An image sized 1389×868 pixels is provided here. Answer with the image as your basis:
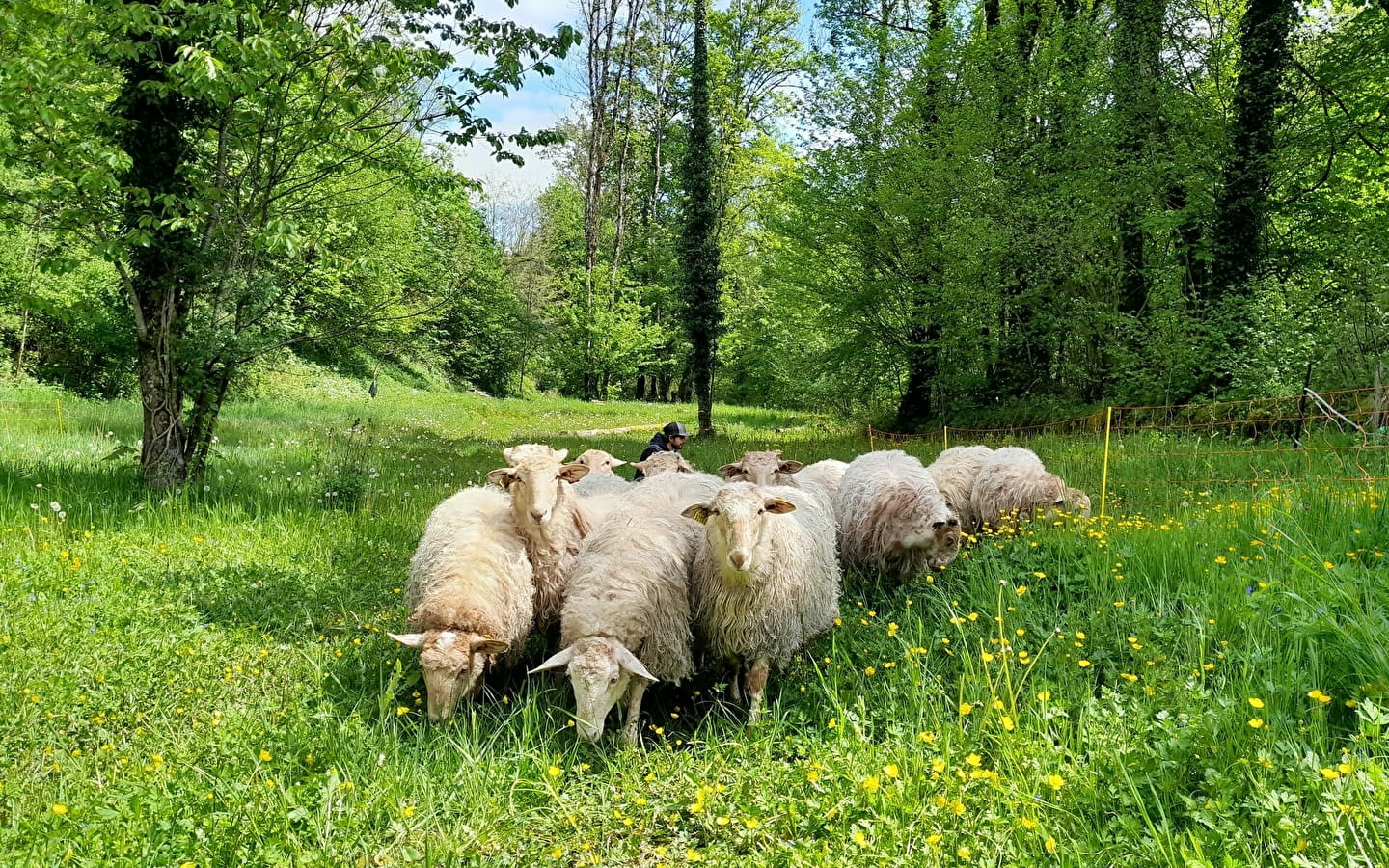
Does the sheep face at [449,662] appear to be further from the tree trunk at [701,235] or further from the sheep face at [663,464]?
the tree trunk at [701,235]

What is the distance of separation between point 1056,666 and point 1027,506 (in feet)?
10.4

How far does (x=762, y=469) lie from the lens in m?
6.96

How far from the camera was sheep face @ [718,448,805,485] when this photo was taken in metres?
6.88

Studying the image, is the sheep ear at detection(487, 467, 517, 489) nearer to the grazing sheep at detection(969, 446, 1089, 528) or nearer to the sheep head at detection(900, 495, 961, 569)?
the sheep head at detection(900, 495, 961, 569)

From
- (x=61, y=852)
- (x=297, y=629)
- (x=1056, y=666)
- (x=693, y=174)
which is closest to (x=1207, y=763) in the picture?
(x=1056, y=666)

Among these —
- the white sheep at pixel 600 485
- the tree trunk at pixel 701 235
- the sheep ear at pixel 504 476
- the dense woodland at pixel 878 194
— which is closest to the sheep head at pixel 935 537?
the white sheep at pixel 600 485

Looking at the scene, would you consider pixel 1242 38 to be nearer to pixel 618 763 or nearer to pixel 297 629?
pixel 618 763

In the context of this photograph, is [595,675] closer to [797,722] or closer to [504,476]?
[797,722]

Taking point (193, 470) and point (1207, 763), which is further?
point (193, 470)

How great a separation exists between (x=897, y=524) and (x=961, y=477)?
195cm

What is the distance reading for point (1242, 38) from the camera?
37.4 feet

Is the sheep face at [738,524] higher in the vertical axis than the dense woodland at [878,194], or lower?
lower

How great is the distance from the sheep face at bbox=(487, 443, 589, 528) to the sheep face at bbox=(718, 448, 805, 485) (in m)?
2.29

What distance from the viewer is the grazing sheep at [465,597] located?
3.85 m
